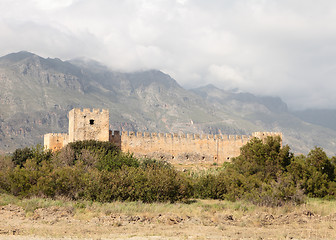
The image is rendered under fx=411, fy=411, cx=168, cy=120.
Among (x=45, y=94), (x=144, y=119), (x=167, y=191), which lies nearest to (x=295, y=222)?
(x=167, y=191)

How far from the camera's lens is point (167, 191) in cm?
1862

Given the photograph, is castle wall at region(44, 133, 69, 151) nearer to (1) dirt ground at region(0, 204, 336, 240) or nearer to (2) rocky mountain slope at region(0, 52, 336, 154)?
(1) dirt ground at region(0, 204, 336, 240)

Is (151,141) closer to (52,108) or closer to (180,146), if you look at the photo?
(180,146)

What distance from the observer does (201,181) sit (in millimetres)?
21812

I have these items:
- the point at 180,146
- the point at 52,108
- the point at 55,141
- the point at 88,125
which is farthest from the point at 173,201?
the point at 52,108

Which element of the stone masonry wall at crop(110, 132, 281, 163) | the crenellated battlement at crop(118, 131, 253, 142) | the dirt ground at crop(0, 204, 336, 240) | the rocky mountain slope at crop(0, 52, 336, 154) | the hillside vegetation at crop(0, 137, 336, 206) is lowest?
the dirt ground at crop(0, 204, 336, 240)

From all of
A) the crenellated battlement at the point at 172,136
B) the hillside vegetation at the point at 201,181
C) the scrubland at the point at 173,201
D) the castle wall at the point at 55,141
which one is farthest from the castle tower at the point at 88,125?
the hillside vegetation at the point at 201,181

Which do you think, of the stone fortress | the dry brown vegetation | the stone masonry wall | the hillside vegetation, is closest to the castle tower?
the stone fortress

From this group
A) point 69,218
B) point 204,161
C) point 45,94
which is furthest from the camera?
point 45,94

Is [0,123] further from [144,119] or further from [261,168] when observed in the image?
[261,168]

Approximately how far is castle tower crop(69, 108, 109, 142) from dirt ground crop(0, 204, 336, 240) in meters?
18.8

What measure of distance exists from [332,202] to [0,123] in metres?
124

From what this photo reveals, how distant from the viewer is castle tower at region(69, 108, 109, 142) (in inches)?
1357

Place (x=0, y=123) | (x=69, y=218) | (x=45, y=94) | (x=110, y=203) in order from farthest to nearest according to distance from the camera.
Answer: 1. (x=45, y=94)
2. (x=0, y=123)
3. (x=110, y=203)
4. (x=69, y=218)
